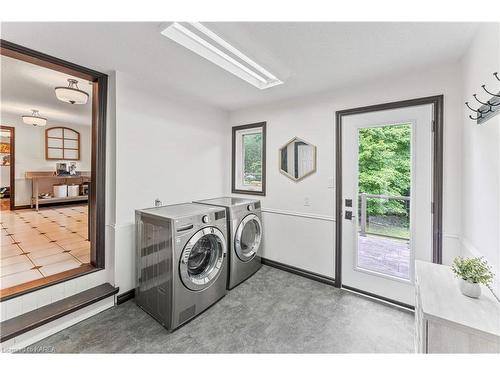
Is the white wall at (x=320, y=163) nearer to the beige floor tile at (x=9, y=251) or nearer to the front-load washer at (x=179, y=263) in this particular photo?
the front-load washer at (x=179, y=263)

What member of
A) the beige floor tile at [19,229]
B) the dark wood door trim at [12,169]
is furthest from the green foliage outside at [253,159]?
the dark wood door trim at [12,169]

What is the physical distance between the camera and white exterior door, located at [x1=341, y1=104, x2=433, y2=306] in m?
2.21

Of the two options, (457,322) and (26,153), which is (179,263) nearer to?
(457,322)

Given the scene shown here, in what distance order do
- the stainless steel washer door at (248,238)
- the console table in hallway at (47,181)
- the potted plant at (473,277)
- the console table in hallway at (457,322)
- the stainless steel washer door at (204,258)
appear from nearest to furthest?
the console table in hallway at (457,322) → the potted plant at (473,277) → the stainless steel washer door at (204,258) → the stainless steel washer door at (248,238) → the console table in hallway at (47,181)

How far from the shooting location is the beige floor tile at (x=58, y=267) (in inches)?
90.2

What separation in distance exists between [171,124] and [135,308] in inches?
84.2

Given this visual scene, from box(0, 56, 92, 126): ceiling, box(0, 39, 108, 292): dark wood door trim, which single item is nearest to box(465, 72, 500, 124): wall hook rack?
box(0, 39, 108, 292): dark wood door trim

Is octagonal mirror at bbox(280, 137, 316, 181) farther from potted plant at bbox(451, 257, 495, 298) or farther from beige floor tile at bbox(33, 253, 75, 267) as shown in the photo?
beige floor tile at bbox(33, 253, 75, 267)

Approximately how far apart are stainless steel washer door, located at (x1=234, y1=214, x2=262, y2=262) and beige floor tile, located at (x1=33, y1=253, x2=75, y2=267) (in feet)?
6.67

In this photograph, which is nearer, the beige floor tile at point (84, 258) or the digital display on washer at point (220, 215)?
the digital display on washer at point (220, 215)

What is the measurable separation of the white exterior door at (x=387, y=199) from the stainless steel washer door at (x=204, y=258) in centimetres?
149
